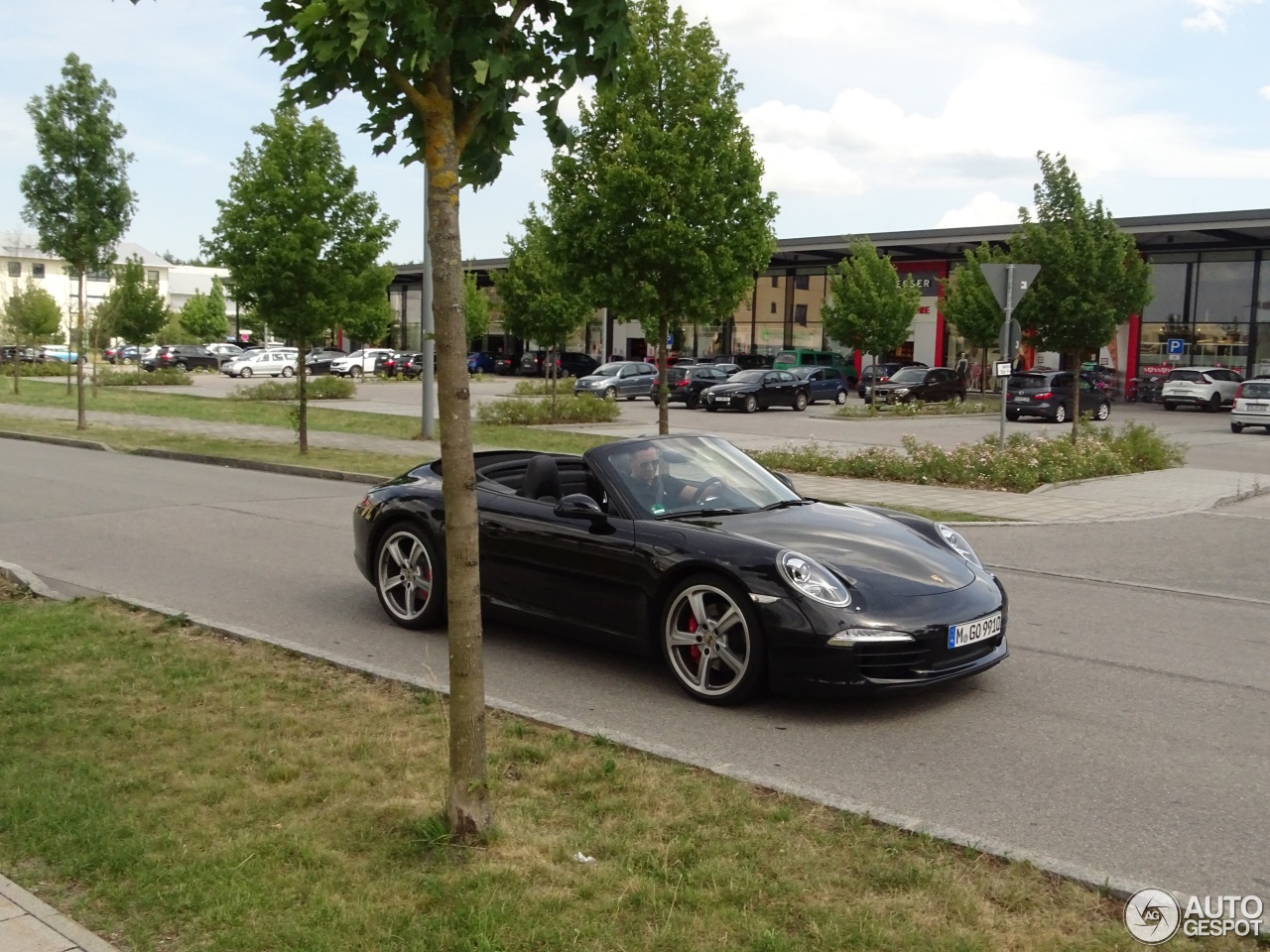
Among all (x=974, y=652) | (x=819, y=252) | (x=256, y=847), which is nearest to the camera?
(x=256, y=847)

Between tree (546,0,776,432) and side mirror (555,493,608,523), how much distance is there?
1248 centimetres

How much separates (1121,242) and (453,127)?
22.0 m

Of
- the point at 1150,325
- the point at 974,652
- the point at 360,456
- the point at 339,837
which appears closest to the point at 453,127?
the point at 339,837

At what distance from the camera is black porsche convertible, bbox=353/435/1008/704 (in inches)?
225

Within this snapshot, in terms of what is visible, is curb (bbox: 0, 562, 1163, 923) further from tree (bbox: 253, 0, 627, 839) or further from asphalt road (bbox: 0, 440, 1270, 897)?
tree (bbox: 253, 0, 627, 839)

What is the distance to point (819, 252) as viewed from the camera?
5900cm

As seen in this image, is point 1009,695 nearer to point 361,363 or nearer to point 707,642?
point 707,642

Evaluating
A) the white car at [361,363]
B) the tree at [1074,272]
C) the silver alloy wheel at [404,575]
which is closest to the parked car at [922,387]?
the tree at [1074,272]

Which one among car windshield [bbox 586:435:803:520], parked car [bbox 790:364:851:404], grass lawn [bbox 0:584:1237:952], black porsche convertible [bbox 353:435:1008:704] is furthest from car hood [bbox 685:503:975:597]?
parked car [bbox 790:364:851:404]

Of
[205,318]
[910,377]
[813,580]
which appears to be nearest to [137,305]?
[910,377]

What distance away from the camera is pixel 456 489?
398cm

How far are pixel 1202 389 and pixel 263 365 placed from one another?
4369cm

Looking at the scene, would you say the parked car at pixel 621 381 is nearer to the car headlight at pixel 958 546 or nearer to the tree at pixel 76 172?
the tree at pixel 76 172

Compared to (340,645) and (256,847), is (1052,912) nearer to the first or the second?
(256,847)
